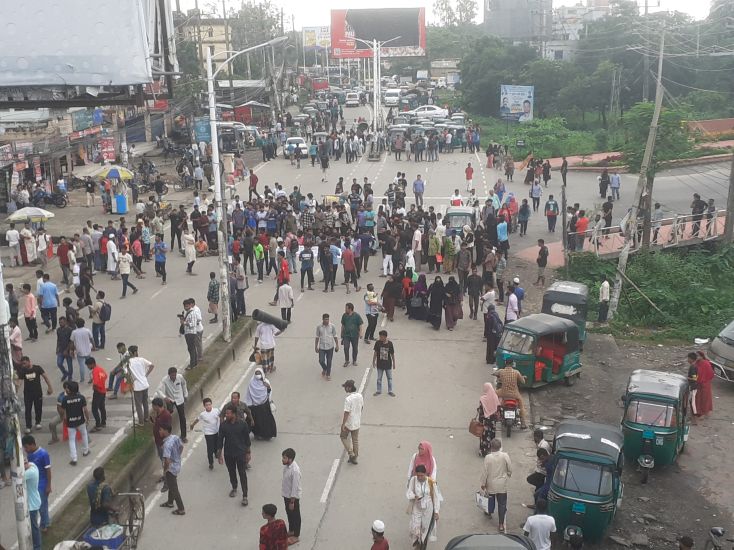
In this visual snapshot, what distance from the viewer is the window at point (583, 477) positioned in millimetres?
11234

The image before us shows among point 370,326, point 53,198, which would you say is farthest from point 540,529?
point 53,198

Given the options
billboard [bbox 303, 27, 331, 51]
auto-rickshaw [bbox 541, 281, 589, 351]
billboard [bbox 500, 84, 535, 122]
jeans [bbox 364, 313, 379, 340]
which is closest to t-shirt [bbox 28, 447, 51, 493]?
jeans [bbox 364, 313, 379, 340]

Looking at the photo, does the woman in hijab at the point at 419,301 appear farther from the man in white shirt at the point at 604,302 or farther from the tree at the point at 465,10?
the tree at the point at 465,10

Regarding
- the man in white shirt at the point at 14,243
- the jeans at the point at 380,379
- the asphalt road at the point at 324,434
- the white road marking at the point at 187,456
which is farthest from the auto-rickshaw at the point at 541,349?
the man in white shirt at the point at 14,243

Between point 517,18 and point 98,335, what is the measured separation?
102 m

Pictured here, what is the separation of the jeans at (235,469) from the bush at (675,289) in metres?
12.5

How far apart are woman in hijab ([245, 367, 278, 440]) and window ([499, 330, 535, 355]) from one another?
4774 millimetres

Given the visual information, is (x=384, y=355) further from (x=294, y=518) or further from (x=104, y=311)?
(x=104, y=311)

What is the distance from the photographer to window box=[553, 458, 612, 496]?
11.2m

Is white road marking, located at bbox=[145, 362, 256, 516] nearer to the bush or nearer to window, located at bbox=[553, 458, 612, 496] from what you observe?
window, located at bbox=[553, 458, 612, 496]

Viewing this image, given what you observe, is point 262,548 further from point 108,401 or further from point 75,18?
point 108,401

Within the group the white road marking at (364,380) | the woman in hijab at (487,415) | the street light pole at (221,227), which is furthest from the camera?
the street light pole at (221,227)

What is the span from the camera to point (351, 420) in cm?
1284

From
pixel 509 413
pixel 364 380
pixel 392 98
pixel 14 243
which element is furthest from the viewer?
pixel 392 98
